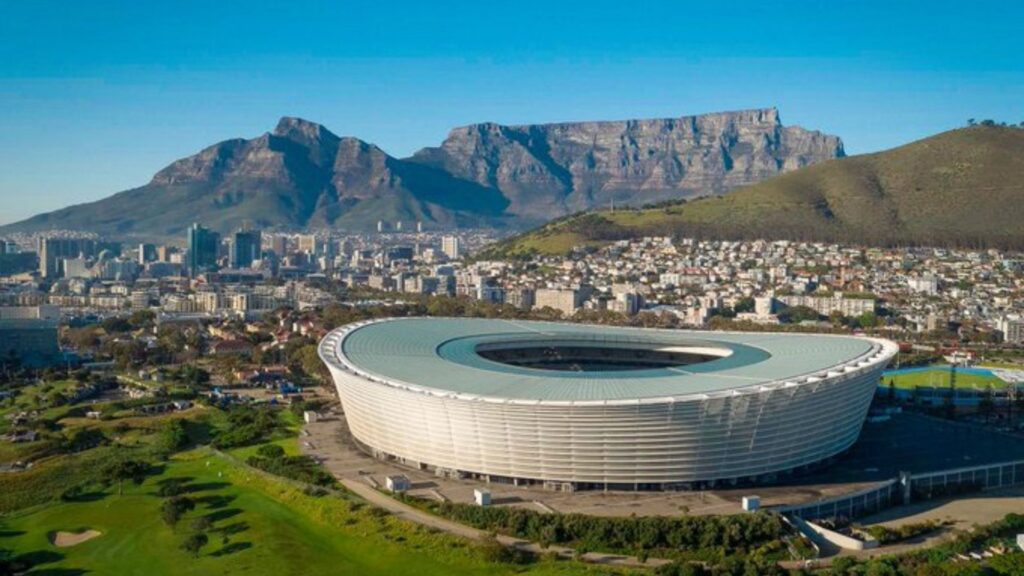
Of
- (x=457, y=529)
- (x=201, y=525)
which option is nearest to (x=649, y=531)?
(x=457, y=529)

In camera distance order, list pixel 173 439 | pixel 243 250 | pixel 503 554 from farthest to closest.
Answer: pixel 243 250
pixel 173 439
pixel 503 554

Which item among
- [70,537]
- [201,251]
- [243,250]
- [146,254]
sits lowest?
[70,537]

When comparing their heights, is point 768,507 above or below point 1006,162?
below

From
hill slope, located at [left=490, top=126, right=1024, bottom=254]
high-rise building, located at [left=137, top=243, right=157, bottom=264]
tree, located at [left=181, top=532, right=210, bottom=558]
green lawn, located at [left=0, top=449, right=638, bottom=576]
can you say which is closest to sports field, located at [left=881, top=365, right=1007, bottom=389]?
green lawn, located at [left=0, top=449, right=638, bottom=576]

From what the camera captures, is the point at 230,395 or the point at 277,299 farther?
the point at 277,299

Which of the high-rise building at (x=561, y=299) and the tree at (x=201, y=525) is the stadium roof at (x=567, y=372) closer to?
the tree at (x=201, y=525)

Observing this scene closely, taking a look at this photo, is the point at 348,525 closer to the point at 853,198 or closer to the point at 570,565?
the point at 570,565

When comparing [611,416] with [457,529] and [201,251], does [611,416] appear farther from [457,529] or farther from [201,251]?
[201,251]

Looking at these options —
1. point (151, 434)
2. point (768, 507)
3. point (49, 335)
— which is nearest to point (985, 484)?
point (768, 507)
